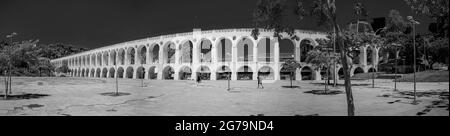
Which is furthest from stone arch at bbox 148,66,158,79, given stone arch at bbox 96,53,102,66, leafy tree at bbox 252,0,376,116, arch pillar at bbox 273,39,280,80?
leafy tree at bbox 252,0,376,116

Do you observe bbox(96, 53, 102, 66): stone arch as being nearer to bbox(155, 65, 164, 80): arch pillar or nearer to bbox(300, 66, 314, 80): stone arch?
bbox(155, 65, 164, 80): arch pillar

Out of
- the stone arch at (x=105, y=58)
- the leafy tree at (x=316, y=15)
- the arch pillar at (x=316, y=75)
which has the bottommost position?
the arch pillar at (x=316, y=75)

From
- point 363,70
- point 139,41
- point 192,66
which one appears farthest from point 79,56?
point 363,70

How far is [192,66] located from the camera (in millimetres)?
61625

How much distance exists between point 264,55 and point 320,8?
5749 centimetres

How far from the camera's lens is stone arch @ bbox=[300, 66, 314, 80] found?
63.6 metres

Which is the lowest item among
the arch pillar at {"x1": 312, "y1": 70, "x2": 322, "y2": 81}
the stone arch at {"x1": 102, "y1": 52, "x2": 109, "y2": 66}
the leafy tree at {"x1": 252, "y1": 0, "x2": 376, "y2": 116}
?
the arch pillar at {"x1": 312, "y1": 70, "x2": 322, "y2": 81}

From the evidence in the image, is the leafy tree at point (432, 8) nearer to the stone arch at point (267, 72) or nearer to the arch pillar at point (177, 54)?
the stone arch at point (267, 72)

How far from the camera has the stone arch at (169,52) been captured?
67312 mm

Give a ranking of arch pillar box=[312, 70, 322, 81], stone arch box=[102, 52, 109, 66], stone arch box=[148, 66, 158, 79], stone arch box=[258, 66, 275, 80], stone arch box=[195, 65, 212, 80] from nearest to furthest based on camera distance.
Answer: stone arch box=[258, 66, 275, 80], stone arch box=[195, 65, 212, 80], arch pillar box=[312, 70, 322, 81], stone arch box=[148, 66, 158, 79], stone arch box=[102, 52, 109, 66]

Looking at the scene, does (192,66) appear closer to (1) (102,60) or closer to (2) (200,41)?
(2) (200,41)

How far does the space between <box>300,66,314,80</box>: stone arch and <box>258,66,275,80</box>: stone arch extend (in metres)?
7.38

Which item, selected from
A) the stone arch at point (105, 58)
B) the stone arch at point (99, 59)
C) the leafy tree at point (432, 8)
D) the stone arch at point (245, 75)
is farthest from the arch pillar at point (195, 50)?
the leafy tree at point (432, 8)

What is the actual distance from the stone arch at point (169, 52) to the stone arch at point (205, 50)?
639cm
